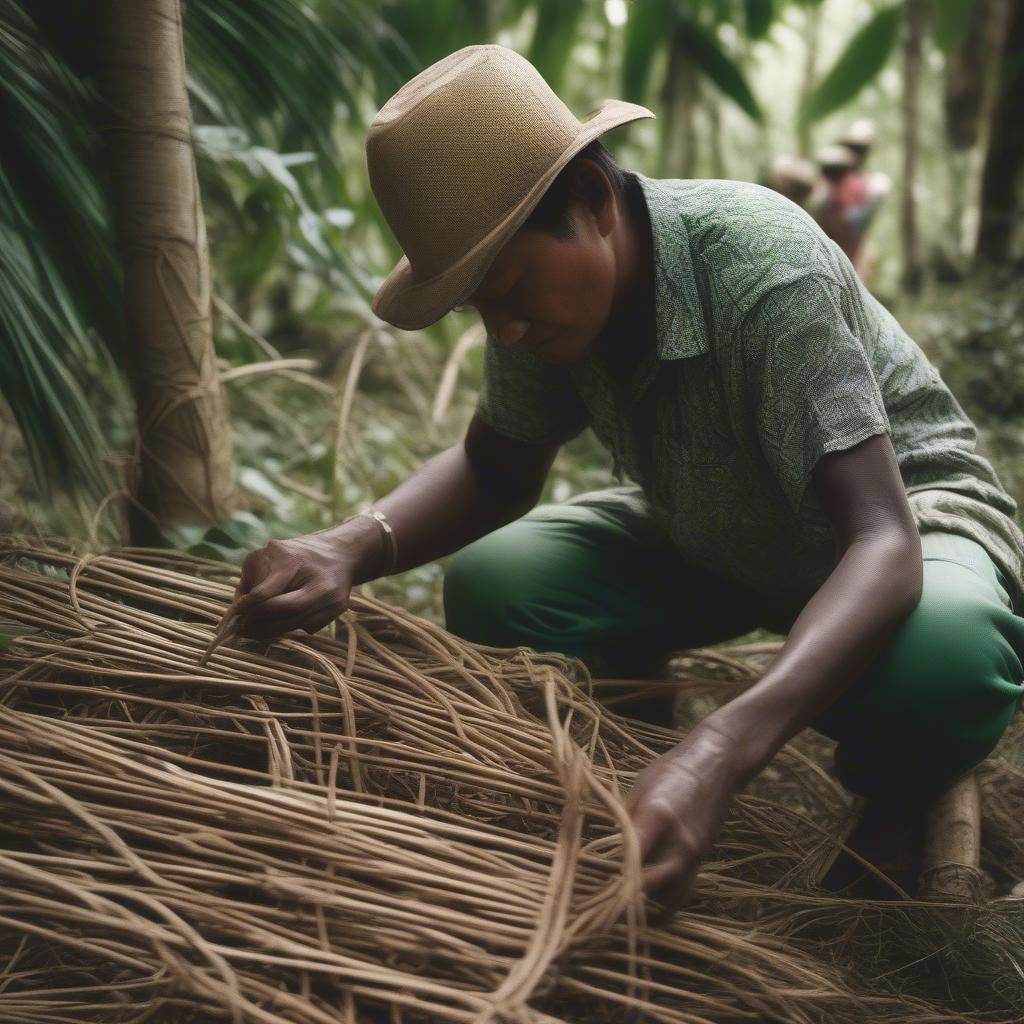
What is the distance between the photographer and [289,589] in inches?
52.8

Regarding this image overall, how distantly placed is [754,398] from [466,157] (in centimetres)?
44

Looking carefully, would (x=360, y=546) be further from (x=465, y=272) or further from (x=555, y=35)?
(x=555, y=35)

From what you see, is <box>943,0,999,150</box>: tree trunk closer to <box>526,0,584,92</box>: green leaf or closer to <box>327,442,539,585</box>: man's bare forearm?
<box>526,0,584,92</box>: green leaf

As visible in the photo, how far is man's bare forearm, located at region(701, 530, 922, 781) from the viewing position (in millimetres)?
1039

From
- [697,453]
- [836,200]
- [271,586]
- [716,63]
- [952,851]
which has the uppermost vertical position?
[716,63]

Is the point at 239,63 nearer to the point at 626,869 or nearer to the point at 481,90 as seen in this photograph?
the point at 481,90

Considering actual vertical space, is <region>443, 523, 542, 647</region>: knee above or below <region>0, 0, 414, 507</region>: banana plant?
below

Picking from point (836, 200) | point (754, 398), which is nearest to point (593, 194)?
point (754, 398)

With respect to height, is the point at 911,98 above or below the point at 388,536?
above

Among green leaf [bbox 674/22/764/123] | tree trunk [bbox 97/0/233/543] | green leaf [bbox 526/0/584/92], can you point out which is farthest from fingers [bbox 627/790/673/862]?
green leaf [bbox 674/22/764/123]

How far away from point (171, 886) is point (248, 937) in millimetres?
89

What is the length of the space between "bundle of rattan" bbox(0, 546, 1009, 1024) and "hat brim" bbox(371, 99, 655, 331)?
1.30 feet

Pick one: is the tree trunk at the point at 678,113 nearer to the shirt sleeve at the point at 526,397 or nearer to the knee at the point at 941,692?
the shirt sleeve at the point at 526,397

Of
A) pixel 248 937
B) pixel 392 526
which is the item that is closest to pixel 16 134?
pixel 392 526
